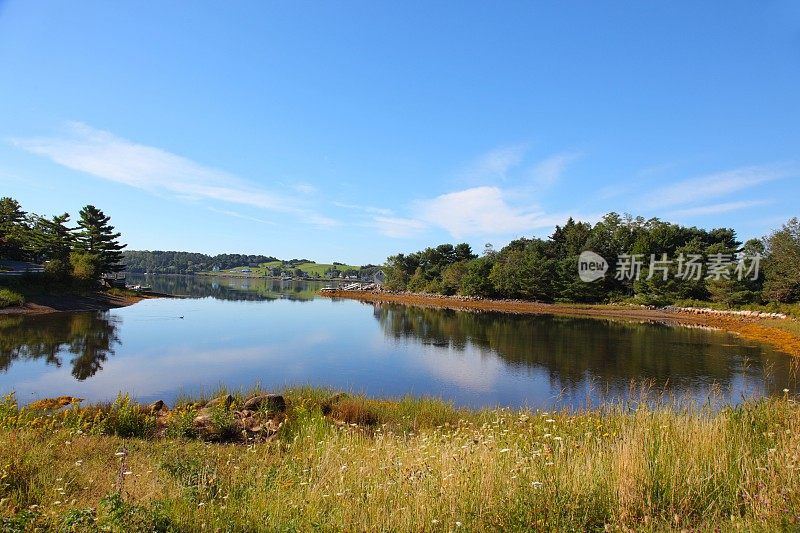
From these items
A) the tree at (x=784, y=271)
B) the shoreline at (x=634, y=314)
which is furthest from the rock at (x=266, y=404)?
the tree at (x=784, y=271)

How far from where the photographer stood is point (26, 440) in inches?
243

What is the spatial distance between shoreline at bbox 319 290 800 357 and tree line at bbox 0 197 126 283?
145 ft

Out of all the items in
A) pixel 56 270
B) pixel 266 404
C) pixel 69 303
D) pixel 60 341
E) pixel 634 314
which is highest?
pixel 56 270

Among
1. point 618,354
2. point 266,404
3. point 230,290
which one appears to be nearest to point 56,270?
point 266,404

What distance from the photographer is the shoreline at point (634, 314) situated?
3203 centimetres

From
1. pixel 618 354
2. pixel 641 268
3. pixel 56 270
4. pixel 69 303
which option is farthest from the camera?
pixel 641 268

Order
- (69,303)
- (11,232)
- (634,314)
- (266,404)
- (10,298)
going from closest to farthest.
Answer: (266,404), (10,298), (69,303), (11,232), (634,314)

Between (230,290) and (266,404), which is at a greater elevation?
(230,290)

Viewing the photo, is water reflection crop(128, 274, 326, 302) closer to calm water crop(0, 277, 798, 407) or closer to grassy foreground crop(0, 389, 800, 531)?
calm water crop(0, 277, 798, 407)

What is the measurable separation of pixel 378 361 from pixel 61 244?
47.1m

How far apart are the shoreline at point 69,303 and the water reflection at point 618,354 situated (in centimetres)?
2595

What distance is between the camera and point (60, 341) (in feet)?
74.4

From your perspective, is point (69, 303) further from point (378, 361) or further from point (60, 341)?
point (378, 361)

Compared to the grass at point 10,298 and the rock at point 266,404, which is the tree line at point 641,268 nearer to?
the rock at point 266,404
